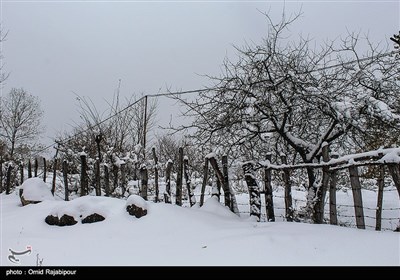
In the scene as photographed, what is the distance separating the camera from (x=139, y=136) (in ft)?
48.0

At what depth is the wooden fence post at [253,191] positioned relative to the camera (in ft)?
18.8

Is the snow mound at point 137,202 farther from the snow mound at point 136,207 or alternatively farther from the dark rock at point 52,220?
the dark rock at point 52,220

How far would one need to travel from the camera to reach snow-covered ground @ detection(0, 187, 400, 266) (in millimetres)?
3357

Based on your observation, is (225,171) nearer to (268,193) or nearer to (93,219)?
(268,193)

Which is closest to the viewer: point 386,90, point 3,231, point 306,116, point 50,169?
point 3,231

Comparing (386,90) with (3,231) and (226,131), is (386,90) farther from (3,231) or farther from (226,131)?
(3,231)

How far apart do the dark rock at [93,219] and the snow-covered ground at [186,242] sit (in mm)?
110

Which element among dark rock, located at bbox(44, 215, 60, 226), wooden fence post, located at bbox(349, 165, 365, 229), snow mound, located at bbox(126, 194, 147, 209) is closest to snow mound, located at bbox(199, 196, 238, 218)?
snow mound, located at bbox(126, 194, 147, 209)

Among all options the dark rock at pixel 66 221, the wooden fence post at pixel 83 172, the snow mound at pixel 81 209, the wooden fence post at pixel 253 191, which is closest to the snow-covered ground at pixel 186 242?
the snow mound at pixel 81 209

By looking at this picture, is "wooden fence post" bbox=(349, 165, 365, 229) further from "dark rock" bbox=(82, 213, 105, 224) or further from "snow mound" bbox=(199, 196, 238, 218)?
"dark rock" bbox=(82, 213, 105, 224)

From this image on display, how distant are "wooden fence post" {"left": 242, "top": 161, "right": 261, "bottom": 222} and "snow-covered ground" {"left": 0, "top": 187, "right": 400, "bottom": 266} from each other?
19.4 inches

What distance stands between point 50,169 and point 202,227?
12.0 meters

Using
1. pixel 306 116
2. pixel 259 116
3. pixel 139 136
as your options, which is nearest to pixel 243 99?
pixel 259 116
